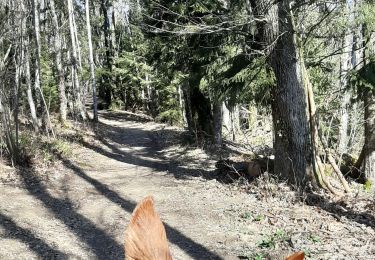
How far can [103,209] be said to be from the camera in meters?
7.92

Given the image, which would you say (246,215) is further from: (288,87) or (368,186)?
(368,186)

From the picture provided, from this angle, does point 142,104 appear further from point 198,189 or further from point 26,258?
point 26,258

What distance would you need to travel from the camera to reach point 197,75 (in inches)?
489

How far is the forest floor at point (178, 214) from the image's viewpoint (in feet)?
19.7

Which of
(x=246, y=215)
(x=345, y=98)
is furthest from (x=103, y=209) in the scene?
(x=345, y=98)

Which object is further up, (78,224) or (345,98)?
(345,98)

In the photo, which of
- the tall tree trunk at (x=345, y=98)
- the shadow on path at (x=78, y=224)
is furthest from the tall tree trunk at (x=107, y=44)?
the shadow on path at (x=78, y=224)

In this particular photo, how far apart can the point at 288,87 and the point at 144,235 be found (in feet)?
25.9

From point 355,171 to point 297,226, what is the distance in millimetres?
3862

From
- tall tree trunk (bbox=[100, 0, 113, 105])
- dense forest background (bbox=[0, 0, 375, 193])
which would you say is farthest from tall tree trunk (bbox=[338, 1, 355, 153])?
tall tree trunk (bbox=[100, 0, 113, 105])

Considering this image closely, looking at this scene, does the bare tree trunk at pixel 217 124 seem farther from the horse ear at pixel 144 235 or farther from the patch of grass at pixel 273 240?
the horse ear at pixel 144 235

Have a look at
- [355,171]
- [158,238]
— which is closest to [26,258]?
[158,238]

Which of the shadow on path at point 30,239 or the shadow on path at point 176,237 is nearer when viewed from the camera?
the shadow on path at point 30,239

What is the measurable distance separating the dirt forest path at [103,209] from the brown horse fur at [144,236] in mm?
5477
